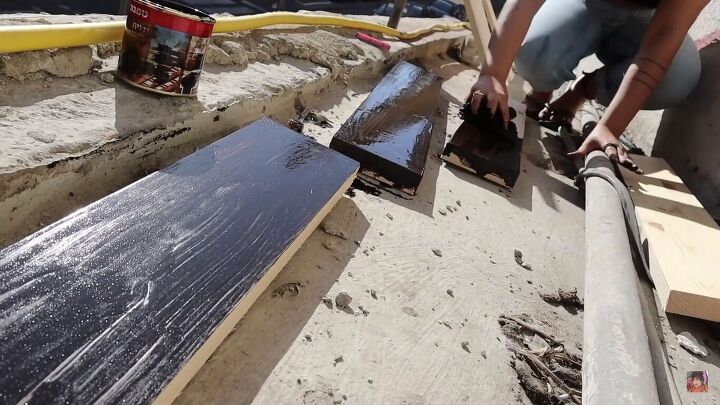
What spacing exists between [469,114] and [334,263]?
133cm

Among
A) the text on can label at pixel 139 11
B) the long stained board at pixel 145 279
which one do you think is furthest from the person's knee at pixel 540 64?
the text on can label at pixel 139 11

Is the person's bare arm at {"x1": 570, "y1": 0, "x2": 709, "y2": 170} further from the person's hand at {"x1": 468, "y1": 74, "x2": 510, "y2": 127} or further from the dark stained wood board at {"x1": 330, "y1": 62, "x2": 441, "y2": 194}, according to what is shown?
the dark stained wood board at {"x1": 330, "y1": 62, "x2": 441, "y2": 194}

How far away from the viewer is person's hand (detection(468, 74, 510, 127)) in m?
2.37

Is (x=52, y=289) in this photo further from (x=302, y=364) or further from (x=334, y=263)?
(x=334, y=263)

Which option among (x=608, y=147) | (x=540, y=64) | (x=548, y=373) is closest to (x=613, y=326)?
(x=548, y=373)

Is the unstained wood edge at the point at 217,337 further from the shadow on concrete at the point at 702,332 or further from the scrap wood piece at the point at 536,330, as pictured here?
the shadow on concrete at the point at 702,332

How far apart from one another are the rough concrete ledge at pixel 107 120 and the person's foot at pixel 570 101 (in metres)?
1.88

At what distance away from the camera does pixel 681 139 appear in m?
3.03

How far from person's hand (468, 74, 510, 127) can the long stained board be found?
119cm

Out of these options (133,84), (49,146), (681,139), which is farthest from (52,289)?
(681,139)

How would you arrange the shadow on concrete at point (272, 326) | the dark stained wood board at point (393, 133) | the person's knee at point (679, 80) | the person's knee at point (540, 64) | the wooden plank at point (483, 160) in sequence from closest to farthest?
the shadow on concrete at point (272, 326) → the dark stained wood board at point (393, 133) → the wooden plank at point (483, 160) → the person's knee at point (679, 80) → the person's knee at point (540, 64)

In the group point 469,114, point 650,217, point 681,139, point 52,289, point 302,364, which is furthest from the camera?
point 681,139

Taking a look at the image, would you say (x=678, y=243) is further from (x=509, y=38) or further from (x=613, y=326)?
(x=509, y=38)

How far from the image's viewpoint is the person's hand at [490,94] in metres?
2.37
